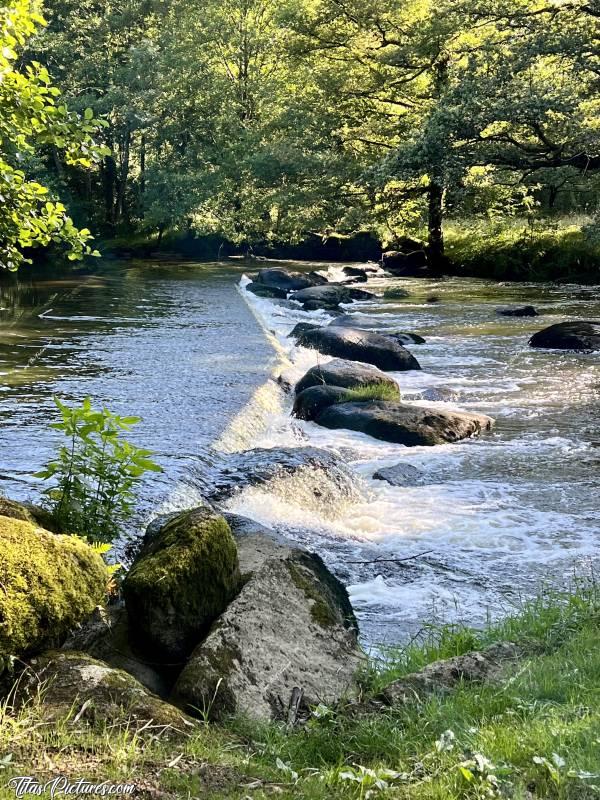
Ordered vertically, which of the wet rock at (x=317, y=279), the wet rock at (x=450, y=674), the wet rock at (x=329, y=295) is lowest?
the wet rock at (x=450, y=674)

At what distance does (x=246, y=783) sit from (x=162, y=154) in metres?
43.5

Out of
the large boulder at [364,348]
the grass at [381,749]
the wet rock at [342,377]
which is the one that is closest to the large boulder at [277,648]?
the grass at [381,749]

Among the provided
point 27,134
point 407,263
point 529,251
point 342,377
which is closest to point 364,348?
point 342,377

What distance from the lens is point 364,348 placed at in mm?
15453

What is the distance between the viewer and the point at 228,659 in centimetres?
450

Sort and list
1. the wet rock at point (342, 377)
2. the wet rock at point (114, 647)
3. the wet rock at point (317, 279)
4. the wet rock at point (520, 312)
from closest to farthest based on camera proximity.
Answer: the wet rock at point (114, 647), the wet rock at point (342, 377), the wet rock at point (520, 312), the wet rock at point (317, 279)

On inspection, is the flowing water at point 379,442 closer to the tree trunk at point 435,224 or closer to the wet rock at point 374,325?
the wet rock at point 374,325

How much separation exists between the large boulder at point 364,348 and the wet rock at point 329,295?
7.54m

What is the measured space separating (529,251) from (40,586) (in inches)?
1133

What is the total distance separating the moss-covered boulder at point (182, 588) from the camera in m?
4.78

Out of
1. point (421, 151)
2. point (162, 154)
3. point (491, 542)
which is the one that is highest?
point (162, 154)

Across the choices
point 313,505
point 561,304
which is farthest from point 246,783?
point 561,304

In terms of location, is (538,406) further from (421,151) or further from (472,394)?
(421,151)

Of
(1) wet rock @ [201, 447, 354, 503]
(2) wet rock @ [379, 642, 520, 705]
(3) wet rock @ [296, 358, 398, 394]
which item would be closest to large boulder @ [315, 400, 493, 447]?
(3) wet rock @ [296, 358, 398, 394]
